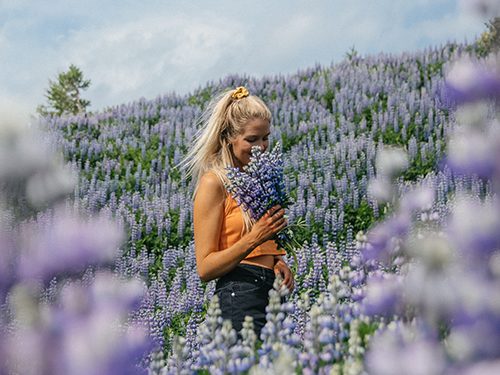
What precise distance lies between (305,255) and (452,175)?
2707 mm

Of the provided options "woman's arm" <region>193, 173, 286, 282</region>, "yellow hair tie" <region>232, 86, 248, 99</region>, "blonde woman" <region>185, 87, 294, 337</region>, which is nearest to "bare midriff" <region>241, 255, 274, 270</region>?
"blonde woman" <region>185, 87, 294, 337</region>

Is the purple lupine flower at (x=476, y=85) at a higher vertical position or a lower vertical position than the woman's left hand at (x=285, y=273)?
higher

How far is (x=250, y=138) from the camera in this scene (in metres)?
2.87

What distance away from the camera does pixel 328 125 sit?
9.80 metres

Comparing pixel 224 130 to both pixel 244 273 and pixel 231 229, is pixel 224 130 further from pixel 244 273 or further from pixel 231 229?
pixel 244 273

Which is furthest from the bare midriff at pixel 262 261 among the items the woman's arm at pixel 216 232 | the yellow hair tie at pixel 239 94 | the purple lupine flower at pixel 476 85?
the purple lupine flower at pixel 476 85

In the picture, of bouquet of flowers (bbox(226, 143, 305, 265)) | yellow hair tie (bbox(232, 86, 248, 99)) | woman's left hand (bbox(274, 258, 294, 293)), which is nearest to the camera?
bouquet of flowers (bbox(226, 143, 305, 265))

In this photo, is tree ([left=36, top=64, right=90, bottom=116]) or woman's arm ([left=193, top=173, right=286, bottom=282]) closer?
woman's arm ([left=193, top=173, right=286, bottom=282])

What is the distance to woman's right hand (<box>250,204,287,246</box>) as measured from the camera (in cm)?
255

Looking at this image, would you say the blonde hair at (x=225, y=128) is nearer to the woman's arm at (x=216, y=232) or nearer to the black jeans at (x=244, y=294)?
the woman's arm at (x=216, y=232)

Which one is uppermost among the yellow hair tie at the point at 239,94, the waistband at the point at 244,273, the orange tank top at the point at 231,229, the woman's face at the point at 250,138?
the yellow hair tie at the point at 239,94

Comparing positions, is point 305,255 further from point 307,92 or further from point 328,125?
point 307,92

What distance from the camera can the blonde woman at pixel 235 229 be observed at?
2.60 meters

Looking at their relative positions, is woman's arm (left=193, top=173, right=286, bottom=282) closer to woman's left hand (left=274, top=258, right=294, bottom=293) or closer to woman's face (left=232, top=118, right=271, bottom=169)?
woman's face (left=232, top=118, right=271, bottom=169)
